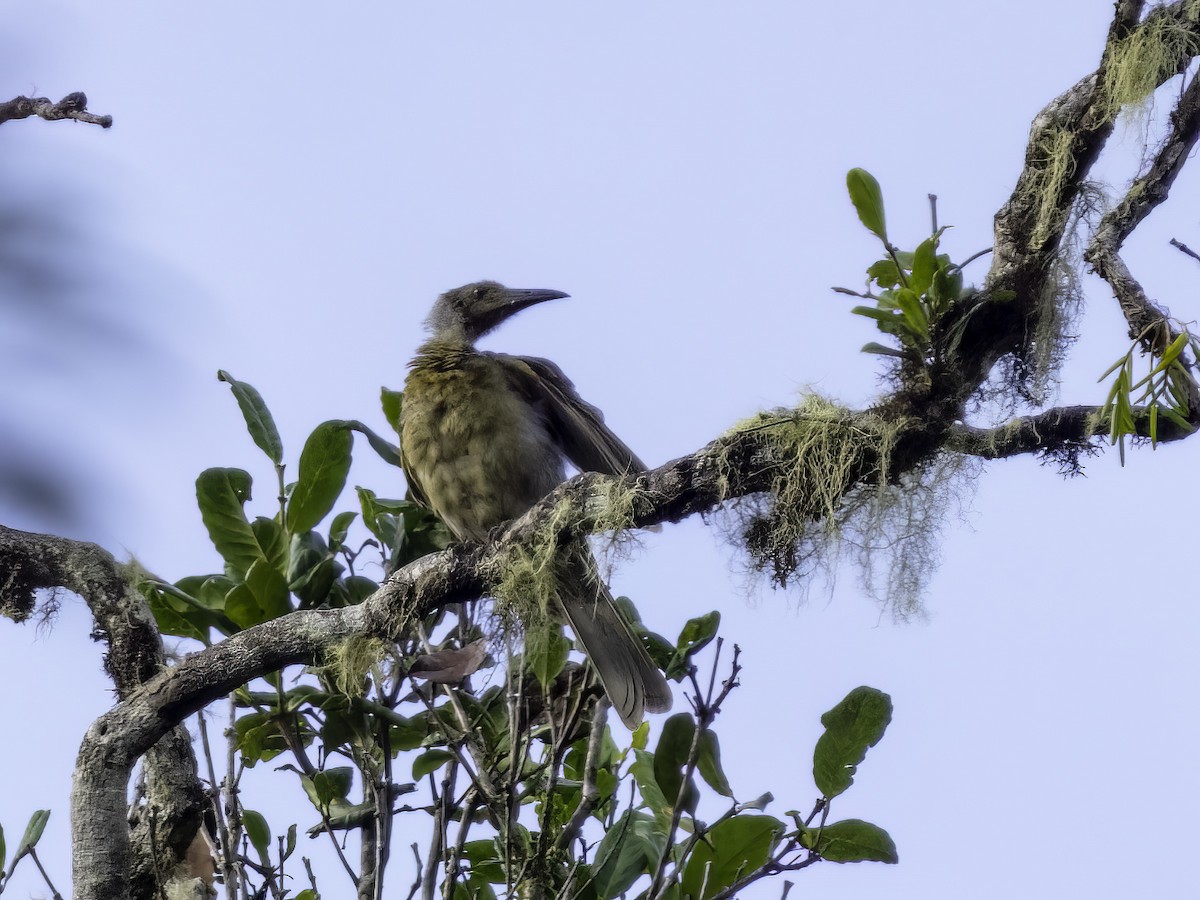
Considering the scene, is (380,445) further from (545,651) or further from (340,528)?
(545,651)

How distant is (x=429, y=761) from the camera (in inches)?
133

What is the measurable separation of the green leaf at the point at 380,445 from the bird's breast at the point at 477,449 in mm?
158

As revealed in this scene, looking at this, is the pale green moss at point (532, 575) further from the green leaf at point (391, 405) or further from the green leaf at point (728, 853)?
the green leaf at point (391, 405)

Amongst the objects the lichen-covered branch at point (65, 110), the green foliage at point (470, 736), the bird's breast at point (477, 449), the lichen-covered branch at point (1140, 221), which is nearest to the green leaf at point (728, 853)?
the green foliage at point (470, 736)

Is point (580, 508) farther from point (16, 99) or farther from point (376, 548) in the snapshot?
point (16, 99)

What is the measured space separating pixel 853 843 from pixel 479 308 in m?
3.04

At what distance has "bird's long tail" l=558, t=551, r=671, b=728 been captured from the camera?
348 centimetres

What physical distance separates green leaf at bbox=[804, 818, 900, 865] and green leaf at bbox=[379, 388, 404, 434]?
81.9 inches

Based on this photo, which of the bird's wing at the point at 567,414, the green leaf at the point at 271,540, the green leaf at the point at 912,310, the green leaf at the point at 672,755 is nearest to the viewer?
the green leaf at the point at 912,310

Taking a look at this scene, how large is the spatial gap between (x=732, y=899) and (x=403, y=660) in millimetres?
1014

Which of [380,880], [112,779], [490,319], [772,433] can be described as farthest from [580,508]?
[490,319]

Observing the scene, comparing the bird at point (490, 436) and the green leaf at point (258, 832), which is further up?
the bird at point (490, 436)

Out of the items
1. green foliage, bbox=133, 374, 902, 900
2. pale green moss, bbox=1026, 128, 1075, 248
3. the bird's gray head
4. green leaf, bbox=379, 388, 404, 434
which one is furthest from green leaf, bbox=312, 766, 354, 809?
the bird's gray head

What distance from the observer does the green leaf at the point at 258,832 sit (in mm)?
3334
